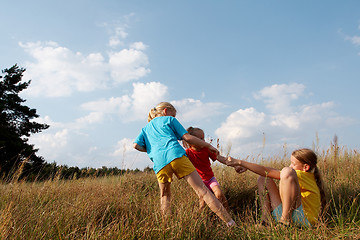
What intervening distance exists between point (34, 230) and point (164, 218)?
1.18 meters

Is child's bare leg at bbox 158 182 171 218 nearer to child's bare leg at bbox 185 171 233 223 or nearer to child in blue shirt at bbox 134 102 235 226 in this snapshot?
child in blue shirt at bbox 134 102 235 226

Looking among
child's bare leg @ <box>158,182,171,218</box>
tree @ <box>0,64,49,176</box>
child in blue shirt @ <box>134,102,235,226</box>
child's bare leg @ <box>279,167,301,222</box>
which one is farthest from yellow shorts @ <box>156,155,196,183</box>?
tree @ <box>0,64,49,176</box>

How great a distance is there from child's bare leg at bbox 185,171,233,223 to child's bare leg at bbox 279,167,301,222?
0.58m

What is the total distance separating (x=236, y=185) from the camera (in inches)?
179

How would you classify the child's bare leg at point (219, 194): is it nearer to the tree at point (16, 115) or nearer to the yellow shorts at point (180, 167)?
the yellow shorts at point (180, 167)

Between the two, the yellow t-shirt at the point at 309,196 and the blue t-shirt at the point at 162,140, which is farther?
the blue t-shirt at the point at 162,140

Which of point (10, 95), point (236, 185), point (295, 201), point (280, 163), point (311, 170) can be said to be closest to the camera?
point (295, 201)

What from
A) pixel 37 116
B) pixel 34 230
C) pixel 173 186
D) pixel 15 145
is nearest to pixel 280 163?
pixel 173 186

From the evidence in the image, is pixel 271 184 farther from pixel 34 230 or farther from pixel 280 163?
pixel 280 163

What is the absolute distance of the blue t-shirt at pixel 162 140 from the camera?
3121 mm

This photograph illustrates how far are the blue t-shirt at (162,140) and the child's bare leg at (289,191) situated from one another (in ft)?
3.60

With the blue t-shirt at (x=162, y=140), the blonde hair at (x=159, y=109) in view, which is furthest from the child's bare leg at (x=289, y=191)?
the blonde hair at (x=159, y=109)

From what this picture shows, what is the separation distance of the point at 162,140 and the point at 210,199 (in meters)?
0.86

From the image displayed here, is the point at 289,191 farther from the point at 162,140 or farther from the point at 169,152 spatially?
the point at 162,140
